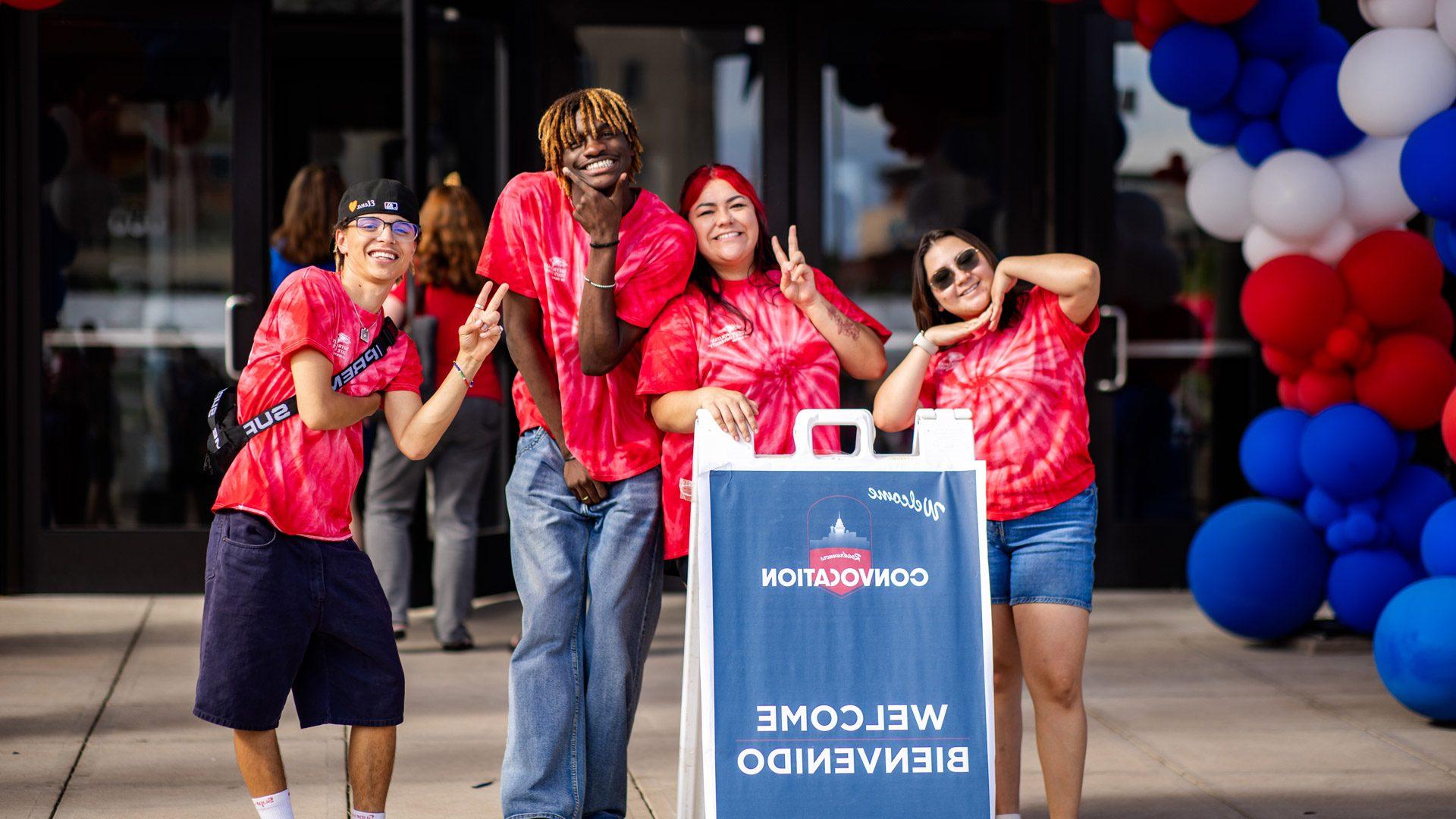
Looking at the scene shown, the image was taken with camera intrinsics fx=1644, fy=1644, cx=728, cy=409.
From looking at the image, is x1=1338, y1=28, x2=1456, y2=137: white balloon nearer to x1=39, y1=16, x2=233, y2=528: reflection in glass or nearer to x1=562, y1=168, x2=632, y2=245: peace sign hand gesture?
x1=562, y1=168, x2=632, y2=245: peace sign hand gesture

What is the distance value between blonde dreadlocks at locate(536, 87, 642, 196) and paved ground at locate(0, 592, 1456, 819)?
1812mm

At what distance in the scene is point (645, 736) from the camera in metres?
5.34

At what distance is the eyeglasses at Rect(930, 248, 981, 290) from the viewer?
3.90 metres

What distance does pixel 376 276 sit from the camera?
11.9 feet

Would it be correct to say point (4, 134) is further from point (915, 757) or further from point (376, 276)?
point (915, 757)

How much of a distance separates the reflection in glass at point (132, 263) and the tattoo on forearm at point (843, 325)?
195 inches

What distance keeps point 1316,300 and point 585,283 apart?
3501mm

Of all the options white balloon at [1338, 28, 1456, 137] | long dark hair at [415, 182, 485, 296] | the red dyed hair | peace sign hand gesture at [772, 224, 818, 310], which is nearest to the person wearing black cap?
the red dyed hair

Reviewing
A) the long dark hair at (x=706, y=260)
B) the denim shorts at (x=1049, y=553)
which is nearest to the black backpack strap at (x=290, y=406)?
the long dark hair at (x=706, y=260)

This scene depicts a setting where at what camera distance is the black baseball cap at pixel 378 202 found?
3619 millimetres

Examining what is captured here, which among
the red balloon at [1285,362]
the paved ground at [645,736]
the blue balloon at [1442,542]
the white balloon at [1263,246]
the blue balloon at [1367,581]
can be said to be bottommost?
the paved ground at [645,736]

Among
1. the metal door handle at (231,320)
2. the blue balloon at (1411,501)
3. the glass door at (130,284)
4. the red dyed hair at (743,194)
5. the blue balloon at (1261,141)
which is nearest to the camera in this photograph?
the red dyed hair at (743,194)

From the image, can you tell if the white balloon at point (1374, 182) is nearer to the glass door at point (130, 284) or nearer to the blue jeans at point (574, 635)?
the blue jeans at point (574, 635)

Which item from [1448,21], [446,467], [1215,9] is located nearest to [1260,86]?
[1215,9]
